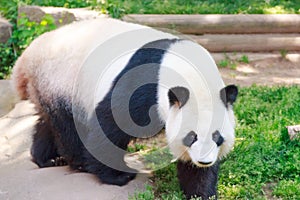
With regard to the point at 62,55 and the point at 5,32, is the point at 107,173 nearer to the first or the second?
the point at 62,55

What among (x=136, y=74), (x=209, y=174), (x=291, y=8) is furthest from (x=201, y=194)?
(x=291, y=8)

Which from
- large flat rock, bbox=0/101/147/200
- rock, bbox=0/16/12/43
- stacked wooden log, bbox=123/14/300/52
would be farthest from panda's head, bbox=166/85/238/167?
rock, bbox=0/16/12/43

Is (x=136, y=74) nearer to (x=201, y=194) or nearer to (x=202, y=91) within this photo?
(x=202, y=91)

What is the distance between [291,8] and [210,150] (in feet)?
19.2

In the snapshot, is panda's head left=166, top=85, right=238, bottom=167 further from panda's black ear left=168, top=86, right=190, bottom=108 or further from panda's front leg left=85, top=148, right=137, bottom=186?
panda's front leg left=85, top=148, right=137, bottom=186

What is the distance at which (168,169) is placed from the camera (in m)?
4.91

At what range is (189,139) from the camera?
395 centimetres

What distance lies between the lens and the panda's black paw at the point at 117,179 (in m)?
4.67

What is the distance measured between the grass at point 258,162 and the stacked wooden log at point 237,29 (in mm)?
2228

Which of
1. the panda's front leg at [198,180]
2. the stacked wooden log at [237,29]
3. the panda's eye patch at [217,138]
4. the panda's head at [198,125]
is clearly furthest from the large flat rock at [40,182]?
the stacked wooden log at [237,29]

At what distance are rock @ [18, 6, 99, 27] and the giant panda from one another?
268cm

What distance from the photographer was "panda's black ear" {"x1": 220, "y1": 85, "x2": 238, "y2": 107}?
4.02 meters

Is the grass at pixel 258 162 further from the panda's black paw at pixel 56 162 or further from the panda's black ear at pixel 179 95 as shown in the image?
the panda's black paw at pixel 56 162

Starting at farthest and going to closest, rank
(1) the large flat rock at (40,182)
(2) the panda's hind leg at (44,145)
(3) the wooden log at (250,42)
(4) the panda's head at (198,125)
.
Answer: (3) the wooden log at (250,42), (2) the panda's hind leg at (44,145), (1) the large flat rock at (40,182), (4) the panda's head at (198,125)
